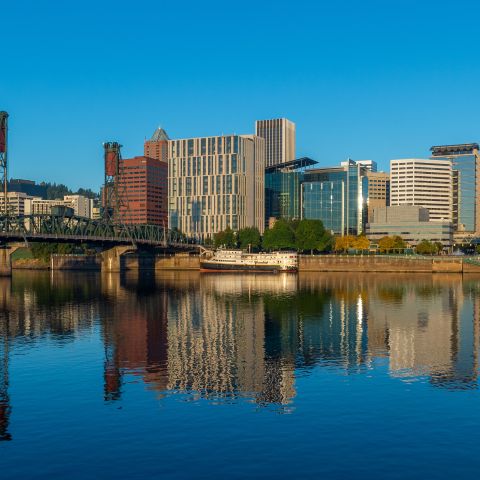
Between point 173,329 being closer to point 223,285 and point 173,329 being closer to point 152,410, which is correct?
point 152,410

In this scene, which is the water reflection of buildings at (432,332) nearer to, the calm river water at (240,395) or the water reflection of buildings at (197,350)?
the calm river water at (240,395)

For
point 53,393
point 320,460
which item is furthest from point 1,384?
point 320,460

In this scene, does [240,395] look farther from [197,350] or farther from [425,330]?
[425,330]

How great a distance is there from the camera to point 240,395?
46.8 meters

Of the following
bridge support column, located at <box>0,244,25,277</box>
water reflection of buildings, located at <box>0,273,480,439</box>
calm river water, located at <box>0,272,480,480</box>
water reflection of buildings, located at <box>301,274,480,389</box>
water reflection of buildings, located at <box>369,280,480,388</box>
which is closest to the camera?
calm river water, located at <box>0,272,480,480</box>

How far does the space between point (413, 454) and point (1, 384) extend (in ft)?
103

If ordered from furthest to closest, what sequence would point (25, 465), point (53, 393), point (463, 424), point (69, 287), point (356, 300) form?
point (69, 287) → point (356, 300) → point (53, 393) → point (463, 424) → point (25, 465)

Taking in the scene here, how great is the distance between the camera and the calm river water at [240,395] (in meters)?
34.6

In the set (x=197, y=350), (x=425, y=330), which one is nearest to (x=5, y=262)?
(x=197, y=350)

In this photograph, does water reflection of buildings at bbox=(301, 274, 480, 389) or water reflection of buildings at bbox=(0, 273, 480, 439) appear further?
water reflection of buildings at bbox=(301, 274, 480, 389)

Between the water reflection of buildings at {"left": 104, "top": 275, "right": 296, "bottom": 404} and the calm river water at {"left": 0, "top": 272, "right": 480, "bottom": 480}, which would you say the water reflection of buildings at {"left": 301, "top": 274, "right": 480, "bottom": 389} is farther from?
the water reflection of buildings at {"left": 104, "top": 275, "right": 296, "bottom": 404}

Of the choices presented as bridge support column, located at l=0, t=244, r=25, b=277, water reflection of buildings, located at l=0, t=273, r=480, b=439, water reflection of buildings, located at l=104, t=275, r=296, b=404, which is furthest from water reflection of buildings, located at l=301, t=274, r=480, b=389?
bridge support column, located at l=0, t=244, r=25, b=277

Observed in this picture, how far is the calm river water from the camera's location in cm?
3462

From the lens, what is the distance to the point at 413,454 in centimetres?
3562
